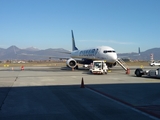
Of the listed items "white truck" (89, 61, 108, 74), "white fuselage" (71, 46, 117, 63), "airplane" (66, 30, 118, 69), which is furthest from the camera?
"airplane" (66, 30, 118, 69)

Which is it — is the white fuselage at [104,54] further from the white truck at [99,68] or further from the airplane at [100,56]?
the white truck at [99,68]

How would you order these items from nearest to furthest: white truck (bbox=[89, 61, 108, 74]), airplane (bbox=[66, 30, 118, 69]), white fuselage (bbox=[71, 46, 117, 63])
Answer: white truck (bbox=[89, 61, 108, 74]), white fuselage (bbox=[71, 46, 117, 63]), airplane (bbox=[66, 30, 118, 69])

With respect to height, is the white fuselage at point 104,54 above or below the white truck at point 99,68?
above

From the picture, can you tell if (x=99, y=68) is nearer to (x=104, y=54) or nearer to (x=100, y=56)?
(x=104, y=54)

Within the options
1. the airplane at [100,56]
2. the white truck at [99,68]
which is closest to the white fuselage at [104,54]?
the airplane at [100,56]

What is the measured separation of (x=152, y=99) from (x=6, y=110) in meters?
6.70

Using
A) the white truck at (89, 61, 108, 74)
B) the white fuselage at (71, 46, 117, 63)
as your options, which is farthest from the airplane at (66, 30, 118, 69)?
the white truck at (89, 61, 108, 74)

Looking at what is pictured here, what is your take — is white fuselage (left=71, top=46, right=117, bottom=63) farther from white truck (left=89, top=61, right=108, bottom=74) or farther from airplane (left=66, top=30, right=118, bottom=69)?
white truck (left=89, top=61, right=108, bottom=74)

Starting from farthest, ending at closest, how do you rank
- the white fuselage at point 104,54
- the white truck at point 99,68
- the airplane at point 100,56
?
the airplane at point 100,56 < the white fuselage at point 104,54 < the white truck at point 99,68

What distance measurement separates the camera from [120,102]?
1155 centimetres

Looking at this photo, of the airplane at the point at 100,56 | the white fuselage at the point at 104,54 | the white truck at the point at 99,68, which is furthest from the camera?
the airplane at the point at 100,56

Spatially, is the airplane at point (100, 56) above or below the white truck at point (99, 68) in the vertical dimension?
above

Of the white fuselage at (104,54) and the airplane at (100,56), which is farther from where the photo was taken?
the airplane at (100,56)

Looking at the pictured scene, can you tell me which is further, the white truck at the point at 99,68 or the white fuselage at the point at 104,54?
the white fuselage at the point at 104,54
